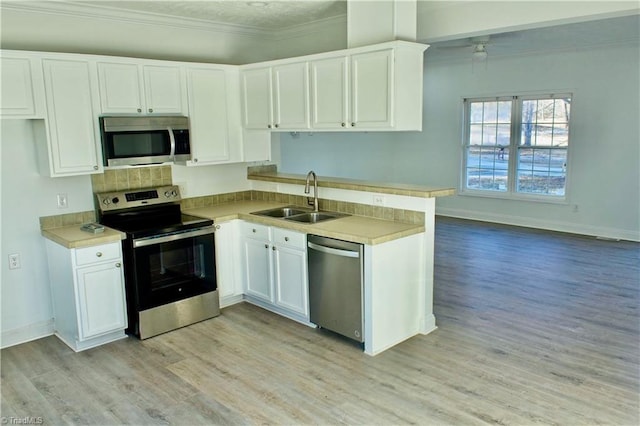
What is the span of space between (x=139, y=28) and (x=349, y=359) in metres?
3.34

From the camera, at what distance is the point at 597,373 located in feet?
11.0

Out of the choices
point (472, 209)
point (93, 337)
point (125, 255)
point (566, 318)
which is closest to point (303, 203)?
point (125, 255)

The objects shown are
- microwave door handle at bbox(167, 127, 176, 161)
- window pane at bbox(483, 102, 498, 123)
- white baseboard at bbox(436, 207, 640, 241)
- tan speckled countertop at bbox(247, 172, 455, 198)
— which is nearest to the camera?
tan speckled countertop at bbox(247, 172, 455, 198)

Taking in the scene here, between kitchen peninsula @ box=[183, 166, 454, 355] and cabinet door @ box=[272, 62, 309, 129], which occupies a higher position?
cabinet door @ box=[272, 62, 309, 129]

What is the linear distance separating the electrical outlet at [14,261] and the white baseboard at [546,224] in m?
6.91

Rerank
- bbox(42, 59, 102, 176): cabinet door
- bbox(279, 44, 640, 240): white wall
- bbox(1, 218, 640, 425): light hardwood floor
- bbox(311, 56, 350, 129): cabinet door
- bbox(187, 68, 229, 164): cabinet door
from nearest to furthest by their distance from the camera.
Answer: bbox(1, 218, 640, 425): light hardwood floor < bbox(42, 59, 102, 176): cabinet door < bbox(311, 56, 350, 129): cabinet door < bbox(187, 68, 229, 164): cabinet door < bbox(279, 44, 640, 240): white wall

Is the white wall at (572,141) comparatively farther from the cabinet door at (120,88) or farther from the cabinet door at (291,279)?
the cabinet door at (120,88)

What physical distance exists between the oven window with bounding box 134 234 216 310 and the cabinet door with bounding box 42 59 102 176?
2.68ft

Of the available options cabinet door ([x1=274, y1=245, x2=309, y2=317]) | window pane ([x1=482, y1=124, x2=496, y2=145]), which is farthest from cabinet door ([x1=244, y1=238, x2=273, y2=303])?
window pane ([x1=482, y1=124, x2=496, y2=145])

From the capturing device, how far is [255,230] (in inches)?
175

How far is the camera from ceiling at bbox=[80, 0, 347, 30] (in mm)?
4133

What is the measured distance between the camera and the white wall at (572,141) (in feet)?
22.9

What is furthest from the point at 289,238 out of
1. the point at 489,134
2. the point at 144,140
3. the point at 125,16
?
the point at 489,134

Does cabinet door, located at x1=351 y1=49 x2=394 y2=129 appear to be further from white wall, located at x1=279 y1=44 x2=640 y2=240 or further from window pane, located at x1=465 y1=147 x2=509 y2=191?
window pane, located at x1=465 y1=147 x2=509 y2=191
